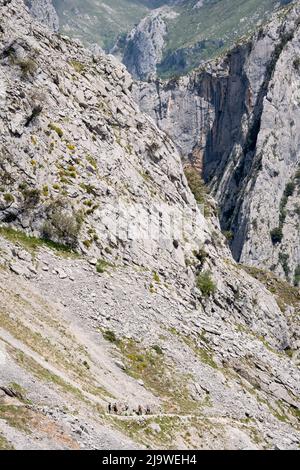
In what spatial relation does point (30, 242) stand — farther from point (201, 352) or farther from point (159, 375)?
point (201, 352)

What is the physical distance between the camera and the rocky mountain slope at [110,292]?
99.0 ft

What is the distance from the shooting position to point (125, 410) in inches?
1225

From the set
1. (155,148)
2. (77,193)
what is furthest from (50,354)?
(155,148)

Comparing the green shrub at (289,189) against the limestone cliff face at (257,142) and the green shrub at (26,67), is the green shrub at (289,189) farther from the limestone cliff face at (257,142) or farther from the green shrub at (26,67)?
the green shrub at (26,67)

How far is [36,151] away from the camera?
49062mm

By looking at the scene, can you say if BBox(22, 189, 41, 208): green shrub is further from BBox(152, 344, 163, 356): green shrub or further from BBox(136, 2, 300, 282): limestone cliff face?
BBox(136, 2, 300, 282): limestone cliff face

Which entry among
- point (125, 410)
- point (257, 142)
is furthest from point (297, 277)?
point (125, 410)

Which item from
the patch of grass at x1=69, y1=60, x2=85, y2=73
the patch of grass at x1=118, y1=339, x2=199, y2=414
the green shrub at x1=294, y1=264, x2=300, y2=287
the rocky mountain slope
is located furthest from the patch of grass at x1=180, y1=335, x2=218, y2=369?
the green shrub at x1=294, y1=264, x2=300, y2=287

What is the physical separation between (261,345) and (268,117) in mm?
130044

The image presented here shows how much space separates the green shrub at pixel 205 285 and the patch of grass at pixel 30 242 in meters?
12.2

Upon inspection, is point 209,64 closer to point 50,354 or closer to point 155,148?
point 155,148

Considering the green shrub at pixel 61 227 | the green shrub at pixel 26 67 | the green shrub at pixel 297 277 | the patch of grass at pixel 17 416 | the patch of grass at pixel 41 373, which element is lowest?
the patch of grass at pixel 17 416

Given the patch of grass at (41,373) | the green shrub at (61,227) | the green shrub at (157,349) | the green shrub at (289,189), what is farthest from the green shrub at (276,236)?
the patch of grass at (41,373)

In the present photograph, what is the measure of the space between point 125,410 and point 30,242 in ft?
53.6
